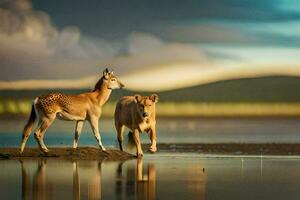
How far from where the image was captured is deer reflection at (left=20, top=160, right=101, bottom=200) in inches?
351

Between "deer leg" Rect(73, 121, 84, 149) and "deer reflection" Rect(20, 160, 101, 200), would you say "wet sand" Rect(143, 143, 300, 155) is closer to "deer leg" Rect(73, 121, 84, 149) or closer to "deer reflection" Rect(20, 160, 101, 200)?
"deer leg" Rect(73, 121, 84, 149)

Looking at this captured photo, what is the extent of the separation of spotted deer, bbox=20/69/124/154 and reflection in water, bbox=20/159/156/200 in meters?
1.76

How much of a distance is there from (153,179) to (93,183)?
0.83m

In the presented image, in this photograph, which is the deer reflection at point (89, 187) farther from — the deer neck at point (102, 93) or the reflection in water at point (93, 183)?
the deer neck at point (102, 93)

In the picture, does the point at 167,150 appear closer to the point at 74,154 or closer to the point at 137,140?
the point at 137,140

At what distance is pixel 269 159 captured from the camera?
49.1 ft

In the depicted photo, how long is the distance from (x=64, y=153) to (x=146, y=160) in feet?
4.54

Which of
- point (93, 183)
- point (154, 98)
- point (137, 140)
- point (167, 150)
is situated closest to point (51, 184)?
point (93, 183)

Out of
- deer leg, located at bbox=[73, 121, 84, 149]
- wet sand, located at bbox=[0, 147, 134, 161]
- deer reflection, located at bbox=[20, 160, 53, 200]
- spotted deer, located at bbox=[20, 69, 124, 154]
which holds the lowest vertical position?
deer reflection, located at bbox=[20, 160, 53, 200]

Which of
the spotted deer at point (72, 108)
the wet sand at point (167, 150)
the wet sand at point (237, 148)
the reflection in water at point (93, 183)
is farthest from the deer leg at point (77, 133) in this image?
the wet sand at point (237, 148)

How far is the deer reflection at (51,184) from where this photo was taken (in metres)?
8.91

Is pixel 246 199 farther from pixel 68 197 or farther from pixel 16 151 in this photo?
pixel 16 151

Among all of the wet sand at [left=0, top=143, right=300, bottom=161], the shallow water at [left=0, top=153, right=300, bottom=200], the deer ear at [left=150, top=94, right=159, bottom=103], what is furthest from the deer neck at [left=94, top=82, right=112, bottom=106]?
the shallow water at [left=0, top=153, right=300, bottom=200]

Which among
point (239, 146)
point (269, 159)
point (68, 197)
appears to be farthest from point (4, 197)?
point (239, 146)
